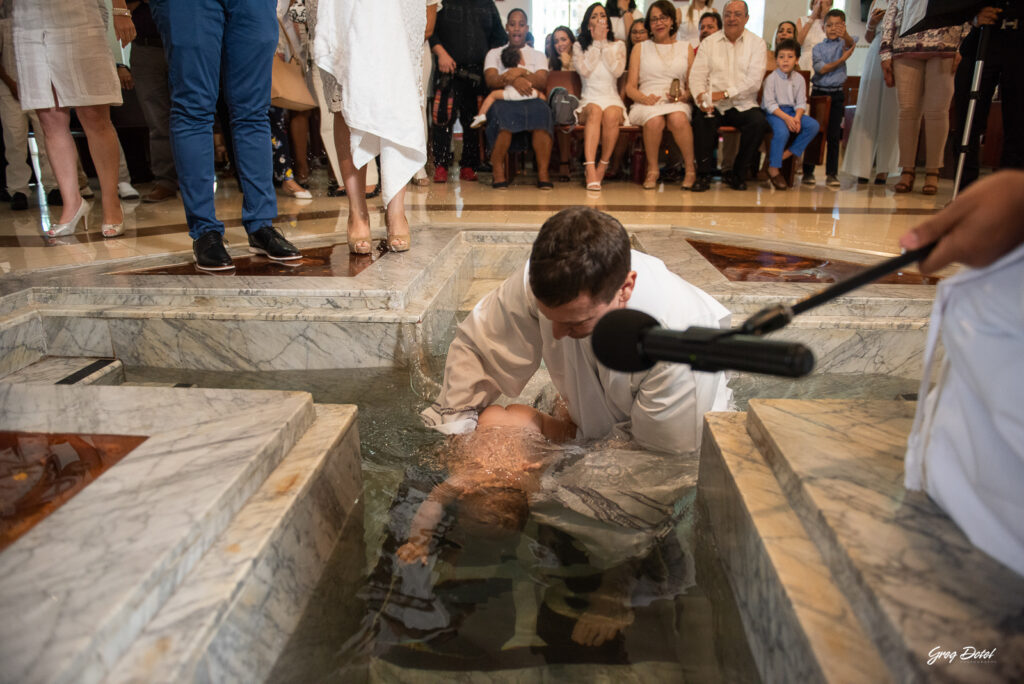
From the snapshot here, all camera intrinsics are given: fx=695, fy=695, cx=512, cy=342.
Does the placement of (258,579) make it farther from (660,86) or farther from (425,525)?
(660,86)

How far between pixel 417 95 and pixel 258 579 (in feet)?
8.14

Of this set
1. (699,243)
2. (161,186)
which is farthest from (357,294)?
(161,186)

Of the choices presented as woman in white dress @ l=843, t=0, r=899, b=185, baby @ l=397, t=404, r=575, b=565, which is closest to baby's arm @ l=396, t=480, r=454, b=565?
baby @ l=397, t=404, r=575, b=565

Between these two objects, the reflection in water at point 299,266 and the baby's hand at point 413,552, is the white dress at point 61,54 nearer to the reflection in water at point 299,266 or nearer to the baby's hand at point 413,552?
the reflection in water at point 299,266

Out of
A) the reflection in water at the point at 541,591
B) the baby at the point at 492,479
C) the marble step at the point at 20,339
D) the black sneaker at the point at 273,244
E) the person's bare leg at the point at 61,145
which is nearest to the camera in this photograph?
the reflection in water at the point at 541,591

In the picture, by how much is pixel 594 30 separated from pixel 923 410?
6033mm

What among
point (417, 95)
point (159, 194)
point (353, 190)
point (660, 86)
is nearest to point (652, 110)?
point (660, 86)

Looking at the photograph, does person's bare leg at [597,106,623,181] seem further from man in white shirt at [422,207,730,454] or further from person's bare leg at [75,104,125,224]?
man in white shirt at [422,207,730,454]

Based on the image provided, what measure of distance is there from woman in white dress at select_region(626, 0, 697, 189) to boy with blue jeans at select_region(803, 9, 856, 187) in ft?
4.29

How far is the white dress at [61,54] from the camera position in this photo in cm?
329

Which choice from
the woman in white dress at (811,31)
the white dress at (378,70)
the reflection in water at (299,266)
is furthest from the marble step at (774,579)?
the woman in white dress at (811,31)

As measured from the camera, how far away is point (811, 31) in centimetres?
704

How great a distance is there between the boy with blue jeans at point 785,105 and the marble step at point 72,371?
17.8 feet

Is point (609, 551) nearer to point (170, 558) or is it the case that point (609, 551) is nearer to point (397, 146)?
point (170, 558)
